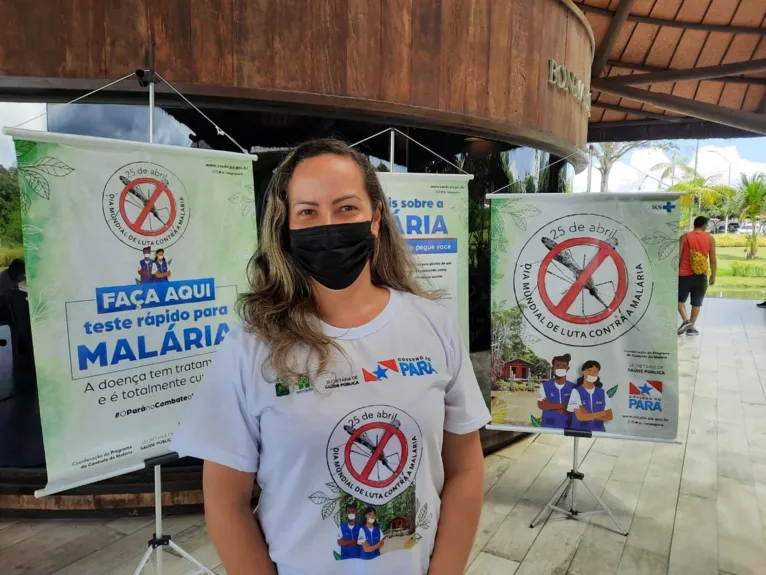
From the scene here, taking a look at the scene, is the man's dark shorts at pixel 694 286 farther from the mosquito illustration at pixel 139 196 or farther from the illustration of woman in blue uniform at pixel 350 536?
the illustration of woman in blue uniform at pixel 350 536

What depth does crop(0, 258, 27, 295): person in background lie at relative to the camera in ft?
8.63

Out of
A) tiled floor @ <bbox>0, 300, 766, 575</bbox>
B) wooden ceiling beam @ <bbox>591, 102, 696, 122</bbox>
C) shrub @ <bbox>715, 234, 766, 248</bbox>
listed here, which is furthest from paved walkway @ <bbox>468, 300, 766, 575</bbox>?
shrub @ <bbox>715, 234, 766, 248</bbox>

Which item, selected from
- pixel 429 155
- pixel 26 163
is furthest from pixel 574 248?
pixel 26 163

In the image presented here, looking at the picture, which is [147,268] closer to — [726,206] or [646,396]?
[646,396]

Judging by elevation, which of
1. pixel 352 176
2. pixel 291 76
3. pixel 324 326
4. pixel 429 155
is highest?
pixel 291 76

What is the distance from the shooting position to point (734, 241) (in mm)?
14906

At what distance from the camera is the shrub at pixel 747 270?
43.4ft

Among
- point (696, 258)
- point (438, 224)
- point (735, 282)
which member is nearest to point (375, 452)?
point (438, 224)

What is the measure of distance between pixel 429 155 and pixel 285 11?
3.81ft

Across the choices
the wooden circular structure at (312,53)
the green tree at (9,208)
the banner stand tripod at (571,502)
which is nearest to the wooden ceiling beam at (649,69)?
the wooden circular structure at (312,53)

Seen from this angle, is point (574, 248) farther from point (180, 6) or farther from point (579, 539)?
point (180, 6)

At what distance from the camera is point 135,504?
9.29 ft

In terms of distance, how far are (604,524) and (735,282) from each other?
42.2ft

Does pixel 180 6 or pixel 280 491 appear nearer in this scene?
pixel 280 491
